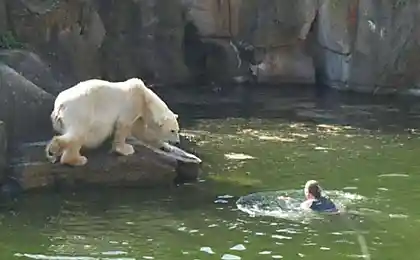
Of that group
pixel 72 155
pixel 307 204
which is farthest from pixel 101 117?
pixel 307 204

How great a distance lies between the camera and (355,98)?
66.4 ft

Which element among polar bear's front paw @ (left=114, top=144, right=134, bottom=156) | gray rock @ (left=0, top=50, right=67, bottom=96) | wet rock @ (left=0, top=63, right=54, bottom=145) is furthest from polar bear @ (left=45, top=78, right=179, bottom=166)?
gray rock @ (left=0, top=50, right=67, bottom=96)

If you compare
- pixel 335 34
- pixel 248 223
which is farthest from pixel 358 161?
pixel 335 34

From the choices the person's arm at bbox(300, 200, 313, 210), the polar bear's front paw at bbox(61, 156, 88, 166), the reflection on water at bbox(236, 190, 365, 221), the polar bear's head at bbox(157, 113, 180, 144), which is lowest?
the reflection on water at bbox(236, 190, 365, 221)

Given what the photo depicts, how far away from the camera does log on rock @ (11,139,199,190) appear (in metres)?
9.49

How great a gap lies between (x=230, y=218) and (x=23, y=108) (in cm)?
316

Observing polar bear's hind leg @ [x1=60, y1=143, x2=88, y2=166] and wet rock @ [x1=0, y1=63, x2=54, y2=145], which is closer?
polar bear's hind leg @ [x1=60, y1=143, x2=88, y2=166]

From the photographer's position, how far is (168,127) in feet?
34.1

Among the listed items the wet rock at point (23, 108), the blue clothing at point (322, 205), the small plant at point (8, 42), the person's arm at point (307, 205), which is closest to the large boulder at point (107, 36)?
the small plant at point (8, 42)

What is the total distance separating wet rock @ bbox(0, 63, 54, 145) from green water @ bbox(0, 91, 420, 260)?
1.32 metres

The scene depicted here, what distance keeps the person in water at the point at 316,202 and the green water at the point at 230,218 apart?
0.69 ft

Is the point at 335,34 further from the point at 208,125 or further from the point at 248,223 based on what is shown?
the point at 248,223

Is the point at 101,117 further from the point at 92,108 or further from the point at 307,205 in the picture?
the point at 307,205

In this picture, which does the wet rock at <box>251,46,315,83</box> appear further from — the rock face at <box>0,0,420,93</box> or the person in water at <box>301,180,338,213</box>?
the person in water at <box>301,180,338,213</box>
